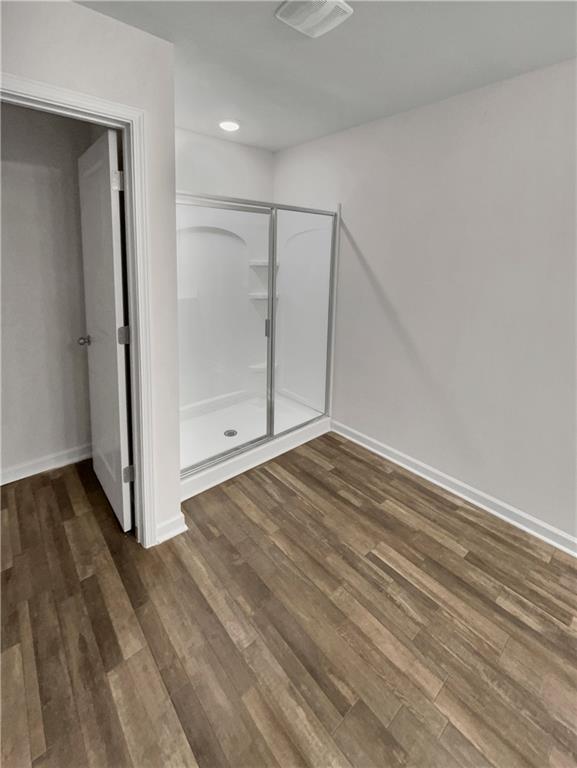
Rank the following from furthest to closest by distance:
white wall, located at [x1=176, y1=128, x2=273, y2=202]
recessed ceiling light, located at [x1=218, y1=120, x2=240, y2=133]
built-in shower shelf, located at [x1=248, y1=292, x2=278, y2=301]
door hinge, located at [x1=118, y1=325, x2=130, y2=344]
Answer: built-in shower shelf, located at [x1=248, y1=292, x2=278, y2=301] → white wall, located at [x1=176, y1=128, x2=273, y2=202] → recessed ceiling light, located at [x1=218, y1=120, x2=240, y2=133] → door hinge, located at [x1=118, y1=325, x2=130, y2=344]

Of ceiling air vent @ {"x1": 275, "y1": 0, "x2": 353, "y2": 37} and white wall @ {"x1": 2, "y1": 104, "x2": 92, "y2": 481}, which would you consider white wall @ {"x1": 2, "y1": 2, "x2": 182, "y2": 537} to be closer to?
ceiling air vent @ {"x1": 275, "y1": 0, "x2": 353, "y2": 37}

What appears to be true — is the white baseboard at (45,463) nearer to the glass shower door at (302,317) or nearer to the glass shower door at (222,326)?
the glass shower door at (222,326)

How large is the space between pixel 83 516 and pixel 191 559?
792mm

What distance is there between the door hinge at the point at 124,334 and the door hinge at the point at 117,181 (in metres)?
0.64

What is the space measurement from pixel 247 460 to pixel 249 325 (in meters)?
1.36

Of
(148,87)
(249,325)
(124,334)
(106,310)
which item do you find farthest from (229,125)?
(124,334)

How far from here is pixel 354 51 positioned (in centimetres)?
188

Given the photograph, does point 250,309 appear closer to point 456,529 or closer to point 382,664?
point 456,529

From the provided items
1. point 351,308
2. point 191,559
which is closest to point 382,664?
point 191,559

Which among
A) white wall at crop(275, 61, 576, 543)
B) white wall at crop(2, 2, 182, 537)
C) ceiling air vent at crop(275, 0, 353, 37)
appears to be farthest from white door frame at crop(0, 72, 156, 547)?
white wall at crop(275, 61, 576, 543)

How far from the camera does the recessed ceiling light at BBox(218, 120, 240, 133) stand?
2.96 m

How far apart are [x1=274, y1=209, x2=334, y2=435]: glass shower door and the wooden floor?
129 cm

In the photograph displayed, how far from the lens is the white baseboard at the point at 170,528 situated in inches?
87.3

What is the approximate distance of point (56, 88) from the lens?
5.09ft
